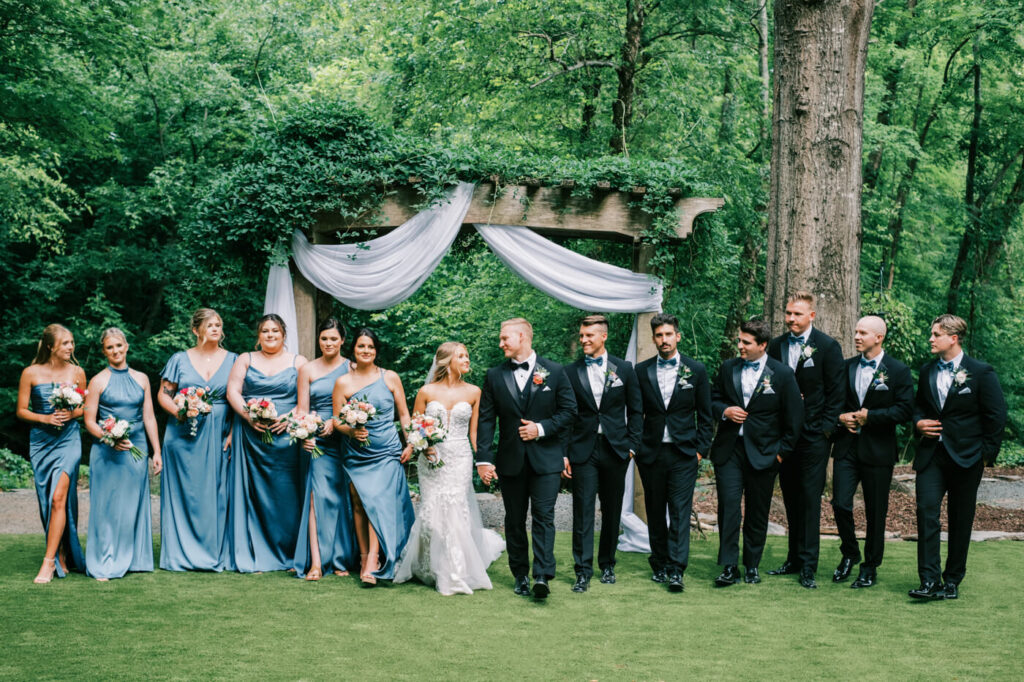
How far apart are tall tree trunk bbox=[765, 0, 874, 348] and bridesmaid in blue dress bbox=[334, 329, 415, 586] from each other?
3.43 metres

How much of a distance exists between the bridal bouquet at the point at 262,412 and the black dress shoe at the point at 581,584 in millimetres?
2276

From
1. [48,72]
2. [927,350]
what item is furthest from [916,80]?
[48,72]

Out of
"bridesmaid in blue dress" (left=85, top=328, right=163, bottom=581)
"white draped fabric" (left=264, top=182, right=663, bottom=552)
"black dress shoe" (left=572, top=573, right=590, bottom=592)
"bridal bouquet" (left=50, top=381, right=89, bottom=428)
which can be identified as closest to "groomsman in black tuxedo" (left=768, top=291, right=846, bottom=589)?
"black dress shoe" (left=572, top=573, right=590, bottom=592)

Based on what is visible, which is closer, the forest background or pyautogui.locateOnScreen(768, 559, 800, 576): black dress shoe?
pyautogui.locateOnScreen(768, 559, 800, 576): black dress shoe

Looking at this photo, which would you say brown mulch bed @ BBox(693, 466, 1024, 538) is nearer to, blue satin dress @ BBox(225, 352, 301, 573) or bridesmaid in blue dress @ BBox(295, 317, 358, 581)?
bridesmaid in blue dress @ BBox(295, 317, 358, 581)

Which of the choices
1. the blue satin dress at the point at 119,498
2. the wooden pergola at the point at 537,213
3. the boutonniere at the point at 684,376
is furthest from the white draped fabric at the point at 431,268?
the boutonniere at the point at 684,376

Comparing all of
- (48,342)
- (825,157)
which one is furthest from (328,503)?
(825,157)

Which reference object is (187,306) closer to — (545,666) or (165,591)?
A: (165,591)

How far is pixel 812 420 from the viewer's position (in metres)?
5.95

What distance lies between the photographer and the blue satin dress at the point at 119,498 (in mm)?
5984

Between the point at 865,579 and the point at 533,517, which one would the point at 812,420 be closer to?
the point at 865,579

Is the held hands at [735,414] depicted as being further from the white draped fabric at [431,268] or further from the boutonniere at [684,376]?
the white draped fabric at [431,268]

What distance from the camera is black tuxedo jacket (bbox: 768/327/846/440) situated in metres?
5.93

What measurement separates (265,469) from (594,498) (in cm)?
229
